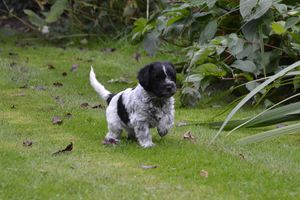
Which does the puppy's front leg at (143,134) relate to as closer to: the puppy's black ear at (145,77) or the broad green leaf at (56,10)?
the puppy's black ear at (145,77)

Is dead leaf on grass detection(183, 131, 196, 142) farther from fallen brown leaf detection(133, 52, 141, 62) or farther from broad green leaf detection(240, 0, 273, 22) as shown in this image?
fallen brown leaf detection(133, 52, 141, 62)

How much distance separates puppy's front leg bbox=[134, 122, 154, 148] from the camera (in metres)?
6.38

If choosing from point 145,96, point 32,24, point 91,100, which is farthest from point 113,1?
point 145,96

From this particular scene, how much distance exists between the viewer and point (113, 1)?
559 inches

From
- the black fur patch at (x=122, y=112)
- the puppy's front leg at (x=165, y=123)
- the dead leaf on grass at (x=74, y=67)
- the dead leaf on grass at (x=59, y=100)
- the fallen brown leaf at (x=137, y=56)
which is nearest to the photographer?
the puppy's front leg at (x=165, y=123)

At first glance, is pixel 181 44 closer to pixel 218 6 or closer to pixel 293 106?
pixel 218 6

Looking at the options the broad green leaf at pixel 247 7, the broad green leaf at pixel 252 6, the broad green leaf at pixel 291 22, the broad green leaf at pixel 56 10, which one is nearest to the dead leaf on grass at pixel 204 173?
the broad green leaf at pixel 252 6

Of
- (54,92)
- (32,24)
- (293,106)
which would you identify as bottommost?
(32,24)

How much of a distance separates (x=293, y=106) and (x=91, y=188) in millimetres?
2147

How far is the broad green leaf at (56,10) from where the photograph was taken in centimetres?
1424

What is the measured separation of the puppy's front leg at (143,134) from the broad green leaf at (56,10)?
8.23 meters

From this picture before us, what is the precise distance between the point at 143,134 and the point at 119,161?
1.79 feet

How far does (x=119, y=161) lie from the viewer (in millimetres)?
5926

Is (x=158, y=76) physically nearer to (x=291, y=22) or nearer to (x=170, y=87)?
(x=170, y=87)
